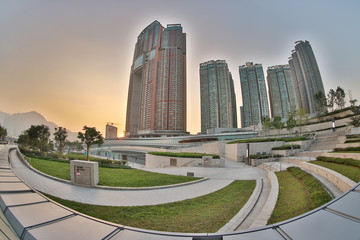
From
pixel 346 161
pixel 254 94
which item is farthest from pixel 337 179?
pixel 254 94

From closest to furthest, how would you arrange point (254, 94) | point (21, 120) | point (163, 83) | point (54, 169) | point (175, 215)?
point (175, 215) → point (54, 169) → point (21, 120) → point (254, 94) → point (163, 83)

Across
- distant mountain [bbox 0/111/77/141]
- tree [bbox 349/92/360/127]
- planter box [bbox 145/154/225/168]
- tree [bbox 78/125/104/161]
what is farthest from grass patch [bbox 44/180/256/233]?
tree [bbox 349/92/360/127]

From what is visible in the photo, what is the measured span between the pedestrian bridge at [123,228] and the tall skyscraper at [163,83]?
70.5 m

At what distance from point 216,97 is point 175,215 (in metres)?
74.7

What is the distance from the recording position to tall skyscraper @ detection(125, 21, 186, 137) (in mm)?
75188

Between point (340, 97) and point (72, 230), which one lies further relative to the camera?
point (340, 97)

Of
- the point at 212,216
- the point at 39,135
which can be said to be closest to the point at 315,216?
the point at 212,216

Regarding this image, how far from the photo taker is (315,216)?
1708mm

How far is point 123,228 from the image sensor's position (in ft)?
5.68

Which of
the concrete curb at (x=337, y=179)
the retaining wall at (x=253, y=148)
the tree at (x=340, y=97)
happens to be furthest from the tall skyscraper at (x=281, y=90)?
the concrete curb at (x=337, y=179)

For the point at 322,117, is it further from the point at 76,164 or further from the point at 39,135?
the point at 39,135

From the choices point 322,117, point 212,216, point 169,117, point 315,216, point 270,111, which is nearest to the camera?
point 315,216

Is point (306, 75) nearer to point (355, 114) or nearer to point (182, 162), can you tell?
point (355, 114)

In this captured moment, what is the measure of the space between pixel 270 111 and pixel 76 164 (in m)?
79.8
